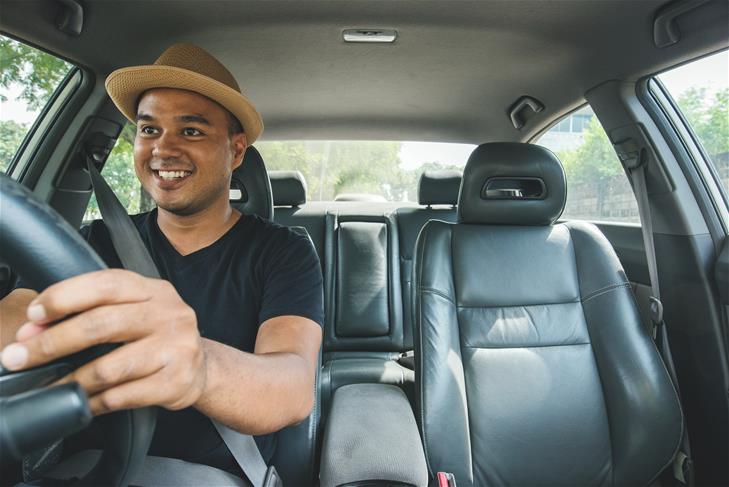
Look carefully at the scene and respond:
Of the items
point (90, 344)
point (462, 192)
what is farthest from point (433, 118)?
point (90, 344)

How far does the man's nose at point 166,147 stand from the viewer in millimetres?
1352

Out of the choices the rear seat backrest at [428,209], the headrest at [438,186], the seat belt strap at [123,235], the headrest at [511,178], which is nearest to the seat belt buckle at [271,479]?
the seat belt strap at [123,235]

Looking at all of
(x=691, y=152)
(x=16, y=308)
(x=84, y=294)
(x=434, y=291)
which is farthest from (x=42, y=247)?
(x=691, y=152)

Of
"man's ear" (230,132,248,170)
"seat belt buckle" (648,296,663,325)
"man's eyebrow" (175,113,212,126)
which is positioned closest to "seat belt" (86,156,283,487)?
"man's eyebrow" (175,113,212,126)

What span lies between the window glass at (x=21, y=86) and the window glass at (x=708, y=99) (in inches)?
100

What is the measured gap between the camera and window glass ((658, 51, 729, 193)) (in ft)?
5.79

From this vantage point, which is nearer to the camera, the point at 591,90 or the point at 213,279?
the point at 213,279

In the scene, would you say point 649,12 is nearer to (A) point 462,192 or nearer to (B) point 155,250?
(A) point 462,192

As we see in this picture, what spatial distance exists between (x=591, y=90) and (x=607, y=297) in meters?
1.13

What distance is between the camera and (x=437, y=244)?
1.80 metres

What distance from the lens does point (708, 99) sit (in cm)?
186

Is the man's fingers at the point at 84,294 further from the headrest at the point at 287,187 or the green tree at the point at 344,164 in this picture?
the green tree at the point at 344,164

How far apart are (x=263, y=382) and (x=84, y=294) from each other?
40cm

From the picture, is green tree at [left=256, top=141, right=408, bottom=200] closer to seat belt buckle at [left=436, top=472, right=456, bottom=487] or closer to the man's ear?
the man's ear
